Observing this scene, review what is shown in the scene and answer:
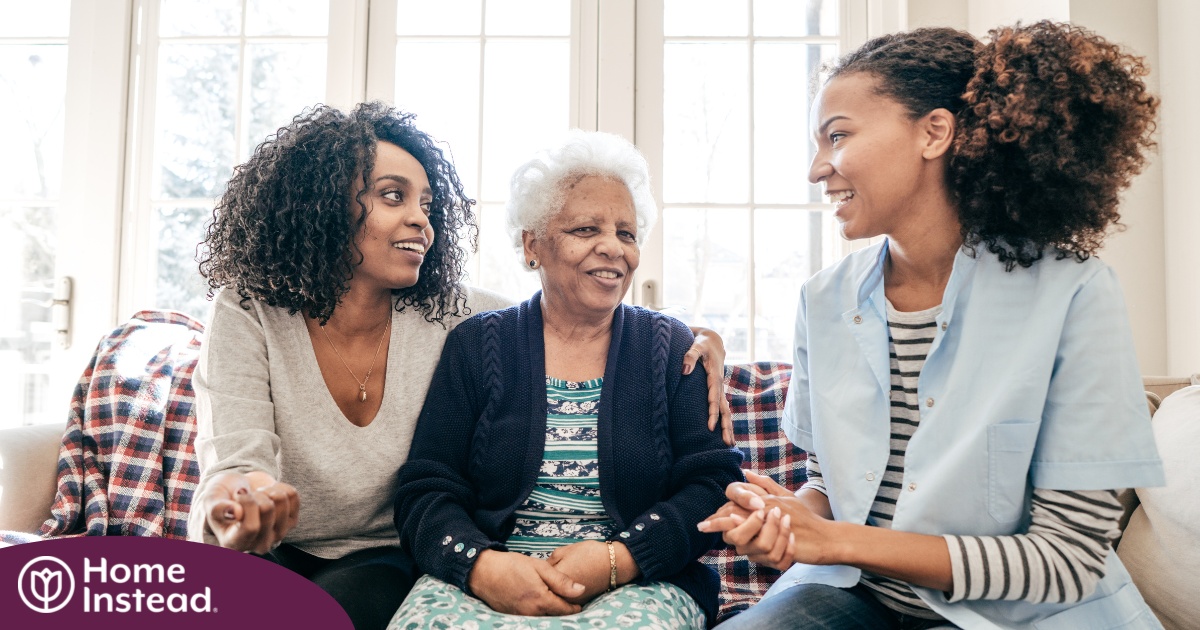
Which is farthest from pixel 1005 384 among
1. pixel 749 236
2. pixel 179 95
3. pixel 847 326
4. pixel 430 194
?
pixel 179 95

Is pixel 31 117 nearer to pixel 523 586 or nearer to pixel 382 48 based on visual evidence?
pixel 382 48

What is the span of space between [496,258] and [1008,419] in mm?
1941

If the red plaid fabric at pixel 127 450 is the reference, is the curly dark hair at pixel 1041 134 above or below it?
above

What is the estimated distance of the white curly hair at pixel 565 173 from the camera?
1.58 meters

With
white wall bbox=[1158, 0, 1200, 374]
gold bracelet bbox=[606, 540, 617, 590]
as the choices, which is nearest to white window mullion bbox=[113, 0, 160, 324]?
gold bracelet bbox=[606, 540, 617, 590]

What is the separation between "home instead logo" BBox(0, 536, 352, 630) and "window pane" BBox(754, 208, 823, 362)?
198cm

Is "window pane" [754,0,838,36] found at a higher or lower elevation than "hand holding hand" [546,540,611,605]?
higher

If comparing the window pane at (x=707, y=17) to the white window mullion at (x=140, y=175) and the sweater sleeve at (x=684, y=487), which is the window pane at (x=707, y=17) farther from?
the white window mullion at (x=140, y=175)

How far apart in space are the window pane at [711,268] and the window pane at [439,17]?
97 cm

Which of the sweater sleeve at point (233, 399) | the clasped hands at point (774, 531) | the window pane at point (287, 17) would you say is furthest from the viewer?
the window pane at point (287, 17)

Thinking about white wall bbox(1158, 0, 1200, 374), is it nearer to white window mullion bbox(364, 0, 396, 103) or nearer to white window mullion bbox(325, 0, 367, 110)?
white window mullion bbox(364, 0, 396, 103)

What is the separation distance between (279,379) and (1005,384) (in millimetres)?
1218

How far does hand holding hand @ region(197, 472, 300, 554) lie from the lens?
1112mm

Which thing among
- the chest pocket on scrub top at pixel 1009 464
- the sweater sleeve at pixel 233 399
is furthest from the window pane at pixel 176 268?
the chest pocket on scrub top at pixel 1009 464
